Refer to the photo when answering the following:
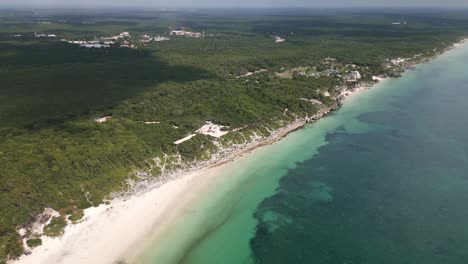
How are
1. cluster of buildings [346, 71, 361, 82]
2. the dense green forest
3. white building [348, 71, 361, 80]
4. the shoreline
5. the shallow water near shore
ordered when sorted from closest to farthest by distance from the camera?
the shoreline
the shallow water near shore
the dense green forest
cluster of buildings [346, 71, 361, 82]
white building [348, 71, 361, 80]

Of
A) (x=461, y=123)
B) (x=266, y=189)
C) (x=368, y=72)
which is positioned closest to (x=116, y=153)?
(x=266, y=189)

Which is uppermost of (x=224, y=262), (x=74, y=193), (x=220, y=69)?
(x=220, y=69)

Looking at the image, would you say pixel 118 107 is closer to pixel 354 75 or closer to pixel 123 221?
pixel 123 221

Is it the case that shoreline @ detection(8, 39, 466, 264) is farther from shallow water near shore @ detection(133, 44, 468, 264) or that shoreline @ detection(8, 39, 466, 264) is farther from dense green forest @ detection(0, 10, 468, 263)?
shallow water near shore @ detection(133, 44, 468, 264)

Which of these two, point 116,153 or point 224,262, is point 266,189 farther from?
point 116,153

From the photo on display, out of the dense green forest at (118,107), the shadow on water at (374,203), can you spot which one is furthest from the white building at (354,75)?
the shadow on water at (374,203)

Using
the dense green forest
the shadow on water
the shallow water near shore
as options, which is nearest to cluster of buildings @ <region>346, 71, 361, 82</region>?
the dense green forest
